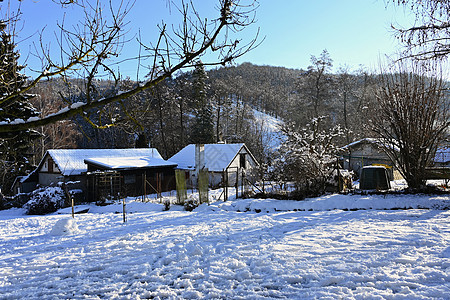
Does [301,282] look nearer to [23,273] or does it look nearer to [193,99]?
[23,273]

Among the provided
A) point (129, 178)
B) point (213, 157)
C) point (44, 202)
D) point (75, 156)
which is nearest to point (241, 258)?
point (44, 202)

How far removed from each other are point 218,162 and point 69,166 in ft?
41.9

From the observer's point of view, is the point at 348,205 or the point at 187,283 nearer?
Answer: the point at 187,283

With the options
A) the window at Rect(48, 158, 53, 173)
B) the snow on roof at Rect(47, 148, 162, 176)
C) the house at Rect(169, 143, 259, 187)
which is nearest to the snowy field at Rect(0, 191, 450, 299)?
the snow on roof at Rect(47, 148, 162, 176)

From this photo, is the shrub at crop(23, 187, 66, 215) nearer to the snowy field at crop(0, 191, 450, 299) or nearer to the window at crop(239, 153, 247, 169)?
the snowy field at crop(0, 191, 450, 299)

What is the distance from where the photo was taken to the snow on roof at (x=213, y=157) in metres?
27.8

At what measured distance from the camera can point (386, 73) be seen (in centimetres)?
1231

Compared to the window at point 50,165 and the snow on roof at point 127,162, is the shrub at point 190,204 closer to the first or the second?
the snow on roof at point 127,162

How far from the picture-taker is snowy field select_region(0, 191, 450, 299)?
165 inches

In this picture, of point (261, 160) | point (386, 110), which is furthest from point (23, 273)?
point (261, 160)

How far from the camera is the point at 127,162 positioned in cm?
2414

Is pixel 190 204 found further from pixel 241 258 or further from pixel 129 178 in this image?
pixel 129 178

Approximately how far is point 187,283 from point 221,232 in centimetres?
337

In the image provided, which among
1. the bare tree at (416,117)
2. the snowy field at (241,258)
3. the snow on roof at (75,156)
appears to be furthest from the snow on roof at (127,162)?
the bare tree at (416,117)
